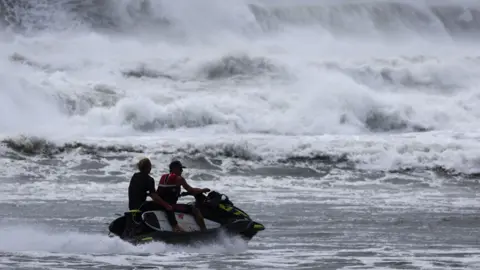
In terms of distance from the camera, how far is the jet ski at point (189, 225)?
10.5 meters

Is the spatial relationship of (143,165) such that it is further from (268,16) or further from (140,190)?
(268,16)

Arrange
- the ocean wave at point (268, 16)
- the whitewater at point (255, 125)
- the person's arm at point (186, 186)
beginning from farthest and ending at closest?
the ocean wave at point (268, 16), the whitewater at point (255, 125), the person's arm at point (186, 186)

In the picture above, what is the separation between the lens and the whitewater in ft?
36.9

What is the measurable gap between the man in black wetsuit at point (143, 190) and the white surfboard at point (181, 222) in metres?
0.11

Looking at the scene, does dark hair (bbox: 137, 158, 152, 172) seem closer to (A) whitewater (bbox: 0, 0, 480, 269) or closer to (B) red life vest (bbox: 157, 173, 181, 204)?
(B) red life vest (bbox: 157, 173, 181, 204)

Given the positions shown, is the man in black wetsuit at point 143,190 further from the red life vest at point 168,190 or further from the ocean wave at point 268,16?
the ocean wave at point 268,16

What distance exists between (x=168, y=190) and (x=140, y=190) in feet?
1.13

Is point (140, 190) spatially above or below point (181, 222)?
above

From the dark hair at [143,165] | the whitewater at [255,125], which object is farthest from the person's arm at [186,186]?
the whitewater at [255,125]

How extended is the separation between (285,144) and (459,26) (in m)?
23.6

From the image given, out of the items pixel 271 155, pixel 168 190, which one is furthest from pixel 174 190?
pixel 271 155

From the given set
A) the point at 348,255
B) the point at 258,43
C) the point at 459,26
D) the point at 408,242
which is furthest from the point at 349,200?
the point at 459,26

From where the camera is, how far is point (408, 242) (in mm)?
11633

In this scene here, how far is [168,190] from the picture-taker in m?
10.8
